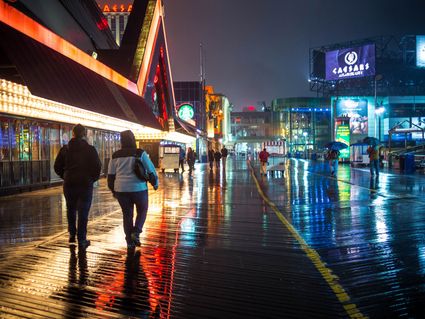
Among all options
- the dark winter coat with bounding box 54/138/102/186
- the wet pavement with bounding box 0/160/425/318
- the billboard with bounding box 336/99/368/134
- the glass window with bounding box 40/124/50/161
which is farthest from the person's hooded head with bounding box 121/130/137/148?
the billboard with bounding box 336/99/368/134

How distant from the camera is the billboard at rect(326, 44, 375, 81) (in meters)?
69.2

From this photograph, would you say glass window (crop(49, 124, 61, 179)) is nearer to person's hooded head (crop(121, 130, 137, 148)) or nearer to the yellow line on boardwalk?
the yellow line on boardwalk

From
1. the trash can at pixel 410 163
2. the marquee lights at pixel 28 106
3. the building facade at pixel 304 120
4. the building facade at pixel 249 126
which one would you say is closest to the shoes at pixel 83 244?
the marquee lights at pixel 28 106

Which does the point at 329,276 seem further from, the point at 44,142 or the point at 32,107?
the point at 44,142

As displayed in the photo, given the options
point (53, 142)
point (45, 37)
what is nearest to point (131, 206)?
point (45, 37)

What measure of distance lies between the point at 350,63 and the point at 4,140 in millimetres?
64406

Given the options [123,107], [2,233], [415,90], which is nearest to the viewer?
[2,233]

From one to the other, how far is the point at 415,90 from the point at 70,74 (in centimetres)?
8244

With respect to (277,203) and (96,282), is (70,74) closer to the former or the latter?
(277,203)

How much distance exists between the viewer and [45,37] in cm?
1428

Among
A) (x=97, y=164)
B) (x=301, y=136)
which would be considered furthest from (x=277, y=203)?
(x=301, y=136)

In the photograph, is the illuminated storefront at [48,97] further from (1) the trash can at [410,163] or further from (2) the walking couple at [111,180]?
(1) the trash can at [410,163]

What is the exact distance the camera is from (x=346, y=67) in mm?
72062

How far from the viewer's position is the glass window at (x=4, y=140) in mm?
15438
